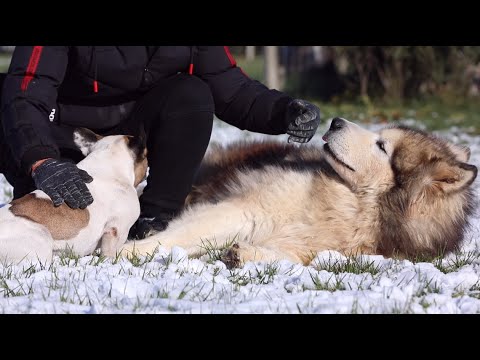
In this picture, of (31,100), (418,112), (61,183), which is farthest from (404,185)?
(418,112)

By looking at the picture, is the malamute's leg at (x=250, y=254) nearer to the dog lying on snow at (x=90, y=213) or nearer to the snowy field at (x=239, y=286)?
the snowy field at (x=239, y=286)

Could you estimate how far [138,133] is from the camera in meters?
3.97

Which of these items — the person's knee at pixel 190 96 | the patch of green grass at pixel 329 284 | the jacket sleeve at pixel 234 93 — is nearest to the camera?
the patch of green grass at pixel 329 284

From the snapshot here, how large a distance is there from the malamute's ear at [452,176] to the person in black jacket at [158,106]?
32.3 inches

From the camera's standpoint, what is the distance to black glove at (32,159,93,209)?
3238mm

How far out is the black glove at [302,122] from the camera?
400cm

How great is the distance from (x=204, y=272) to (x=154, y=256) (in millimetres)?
475

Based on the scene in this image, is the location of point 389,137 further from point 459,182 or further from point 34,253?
point 34,253

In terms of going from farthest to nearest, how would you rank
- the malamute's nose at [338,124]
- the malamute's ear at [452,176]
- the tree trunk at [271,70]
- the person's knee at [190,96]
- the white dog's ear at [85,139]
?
the tree trunk at [271,70], the person's knee at [190,96], the white dog's ear at [85,139], the malamute's nose at [338,124], the malamute's ear at [452,176]

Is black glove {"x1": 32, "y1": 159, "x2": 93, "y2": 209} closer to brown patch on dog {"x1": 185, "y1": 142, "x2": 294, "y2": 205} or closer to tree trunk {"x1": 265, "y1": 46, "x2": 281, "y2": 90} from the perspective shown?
brown patch on dog {"x1": 185, "y1": 142, "x2": 294, "y2": 205}

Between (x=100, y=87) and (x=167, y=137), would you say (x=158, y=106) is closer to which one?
(x=167, y=137)

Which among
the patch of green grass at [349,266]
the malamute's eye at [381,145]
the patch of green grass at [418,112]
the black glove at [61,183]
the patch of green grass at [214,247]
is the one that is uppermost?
the malamute's eye at [381,145]

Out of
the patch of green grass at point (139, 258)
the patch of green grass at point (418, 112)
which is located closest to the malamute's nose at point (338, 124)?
the patch of green grass at point (139, 258)
